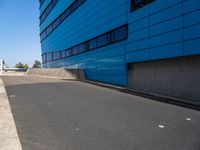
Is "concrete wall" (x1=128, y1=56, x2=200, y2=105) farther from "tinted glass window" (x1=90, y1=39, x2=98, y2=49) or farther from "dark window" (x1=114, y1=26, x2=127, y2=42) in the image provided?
"tinted glass window" (x1=90, y1=39, x2=98, y2=49)

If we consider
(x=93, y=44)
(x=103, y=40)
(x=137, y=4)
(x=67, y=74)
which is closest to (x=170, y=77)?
(x=137, y=4)

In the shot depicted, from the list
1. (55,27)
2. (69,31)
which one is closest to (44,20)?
(55,27)

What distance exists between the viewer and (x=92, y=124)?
6961mm

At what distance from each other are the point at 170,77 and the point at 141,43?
367 centimetres

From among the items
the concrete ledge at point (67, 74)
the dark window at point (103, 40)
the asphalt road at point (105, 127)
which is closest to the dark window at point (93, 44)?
the dark window at point (103, 40)

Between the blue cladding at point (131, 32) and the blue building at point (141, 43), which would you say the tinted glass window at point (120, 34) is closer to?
the blue building at point (141, 43)

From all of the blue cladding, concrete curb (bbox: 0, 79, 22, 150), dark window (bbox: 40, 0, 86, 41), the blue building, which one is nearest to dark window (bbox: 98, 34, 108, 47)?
the blue building

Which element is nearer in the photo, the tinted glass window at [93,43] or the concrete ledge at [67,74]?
the tinted glass window at [93,43]

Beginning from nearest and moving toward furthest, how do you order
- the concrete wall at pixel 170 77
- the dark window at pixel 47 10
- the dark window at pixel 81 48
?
the concrete wall at pixel 170 77
the dark window at pixel 81 48
the dark window at pixel 47 10

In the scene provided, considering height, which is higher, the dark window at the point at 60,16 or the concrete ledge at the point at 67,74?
the dark window at the point at 60,16

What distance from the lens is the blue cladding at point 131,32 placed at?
484 inches

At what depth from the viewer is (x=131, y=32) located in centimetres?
1725

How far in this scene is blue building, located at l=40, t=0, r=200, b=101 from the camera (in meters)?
12.2

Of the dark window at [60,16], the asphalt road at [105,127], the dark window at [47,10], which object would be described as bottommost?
the asphalt road at [105,127]
